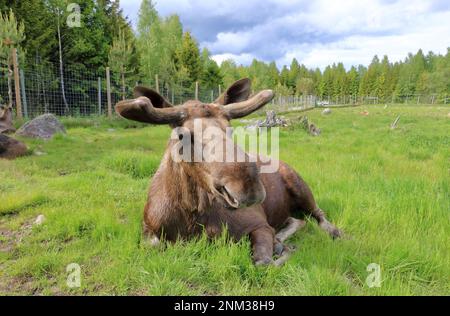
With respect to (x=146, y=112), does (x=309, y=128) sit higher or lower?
lower

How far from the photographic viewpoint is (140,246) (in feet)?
9.88

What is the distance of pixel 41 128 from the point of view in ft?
35.4

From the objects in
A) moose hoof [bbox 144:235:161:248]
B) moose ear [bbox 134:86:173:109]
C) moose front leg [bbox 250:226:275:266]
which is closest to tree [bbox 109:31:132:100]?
moose ear [bbox 134:86:173:109]

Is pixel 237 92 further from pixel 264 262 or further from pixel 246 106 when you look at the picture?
pixel 264 262

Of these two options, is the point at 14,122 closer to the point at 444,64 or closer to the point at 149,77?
the point at 149,77

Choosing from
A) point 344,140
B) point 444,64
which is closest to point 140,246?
point 344,140

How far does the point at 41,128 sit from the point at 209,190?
10.5 m

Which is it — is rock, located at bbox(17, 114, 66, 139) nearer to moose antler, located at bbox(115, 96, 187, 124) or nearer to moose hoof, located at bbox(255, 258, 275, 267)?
moose antler, located at bbox(115, 96, 187, 124)

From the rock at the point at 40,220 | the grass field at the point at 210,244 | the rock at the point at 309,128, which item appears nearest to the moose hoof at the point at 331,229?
the grass field at the point at 210,244

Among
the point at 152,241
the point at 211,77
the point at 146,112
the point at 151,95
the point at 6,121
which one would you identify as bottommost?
the point at 152,241

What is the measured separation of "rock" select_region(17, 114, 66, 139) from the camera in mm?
10570

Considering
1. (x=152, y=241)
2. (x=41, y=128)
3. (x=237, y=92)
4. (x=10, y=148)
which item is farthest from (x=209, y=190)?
(x=41, y=128)
